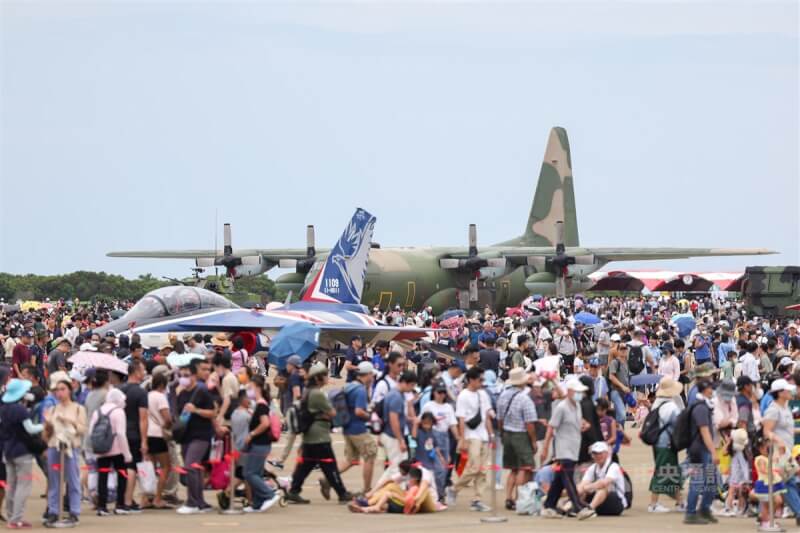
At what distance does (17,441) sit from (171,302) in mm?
12506

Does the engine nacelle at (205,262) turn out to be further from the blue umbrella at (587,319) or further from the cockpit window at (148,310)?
the cockpit window at (148,310)

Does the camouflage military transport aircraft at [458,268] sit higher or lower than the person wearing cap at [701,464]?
higher

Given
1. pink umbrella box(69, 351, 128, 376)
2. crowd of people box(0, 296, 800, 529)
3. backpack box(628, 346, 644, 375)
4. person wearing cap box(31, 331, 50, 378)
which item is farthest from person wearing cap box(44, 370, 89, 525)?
backpack box(628, 346, 644, 375)

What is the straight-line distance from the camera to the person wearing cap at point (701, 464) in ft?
37.1

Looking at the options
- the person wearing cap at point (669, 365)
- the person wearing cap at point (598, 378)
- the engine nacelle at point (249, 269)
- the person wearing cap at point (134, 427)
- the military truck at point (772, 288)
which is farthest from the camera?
the military truck at point (772, 288)

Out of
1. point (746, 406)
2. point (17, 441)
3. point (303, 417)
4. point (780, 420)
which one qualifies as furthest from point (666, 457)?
point (17, 441)

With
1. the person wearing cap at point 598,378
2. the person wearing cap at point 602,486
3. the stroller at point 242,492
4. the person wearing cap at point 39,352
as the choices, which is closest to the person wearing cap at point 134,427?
the stroller at point 242,492

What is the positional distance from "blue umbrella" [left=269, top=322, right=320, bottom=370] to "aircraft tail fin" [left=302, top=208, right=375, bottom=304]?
28.6ft

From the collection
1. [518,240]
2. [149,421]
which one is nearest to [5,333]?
[149,421]

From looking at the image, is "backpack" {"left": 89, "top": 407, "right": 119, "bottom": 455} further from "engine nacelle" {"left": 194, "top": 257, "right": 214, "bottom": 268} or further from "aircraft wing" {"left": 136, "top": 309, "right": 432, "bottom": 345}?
"engine nacelle" {"left": 194, "top": 257, "right": 214, "bottom": 268}

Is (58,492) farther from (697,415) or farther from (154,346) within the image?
(154,346)

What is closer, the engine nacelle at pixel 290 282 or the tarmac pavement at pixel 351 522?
the tarmac pavement at pixel 351 522

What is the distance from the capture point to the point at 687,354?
2100 centimetres

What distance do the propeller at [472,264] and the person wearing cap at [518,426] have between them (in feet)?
105
